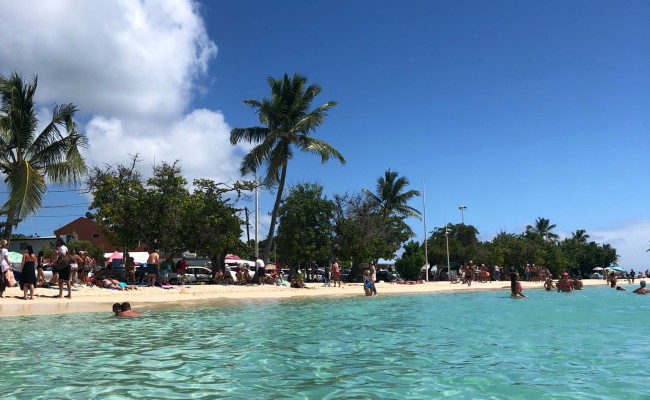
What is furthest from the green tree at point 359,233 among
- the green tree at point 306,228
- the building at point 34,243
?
the building at point 34,243

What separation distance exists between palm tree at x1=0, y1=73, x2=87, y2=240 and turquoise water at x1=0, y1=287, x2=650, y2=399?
7347mm

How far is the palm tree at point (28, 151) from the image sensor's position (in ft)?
62.3

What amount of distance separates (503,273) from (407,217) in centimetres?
1282

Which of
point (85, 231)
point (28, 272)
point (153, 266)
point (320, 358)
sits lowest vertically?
point (320, 358)

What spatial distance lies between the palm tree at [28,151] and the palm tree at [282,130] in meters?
11.1

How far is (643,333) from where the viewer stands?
37.1 ft

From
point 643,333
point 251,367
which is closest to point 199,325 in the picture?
point 251,367

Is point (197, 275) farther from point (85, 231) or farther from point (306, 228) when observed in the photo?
point (85, 231)

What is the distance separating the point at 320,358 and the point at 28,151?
17638 mm

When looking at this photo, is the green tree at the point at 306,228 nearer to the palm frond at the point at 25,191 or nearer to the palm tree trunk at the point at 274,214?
the palm tree trunk at the point at 274,214

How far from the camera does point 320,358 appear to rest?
8.06 meters

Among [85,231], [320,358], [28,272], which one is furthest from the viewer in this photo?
[85,231]

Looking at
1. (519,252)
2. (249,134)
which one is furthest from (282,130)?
(519,252)

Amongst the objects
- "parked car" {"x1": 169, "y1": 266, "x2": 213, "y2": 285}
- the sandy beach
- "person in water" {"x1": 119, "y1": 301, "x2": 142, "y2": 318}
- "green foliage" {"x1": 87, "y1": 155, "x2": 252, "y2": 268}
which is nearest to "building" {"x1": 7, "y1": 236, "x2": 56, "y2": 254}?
"parked car" {"x1": 169, "y1": 266, "x2": 213, "y2": 285}
